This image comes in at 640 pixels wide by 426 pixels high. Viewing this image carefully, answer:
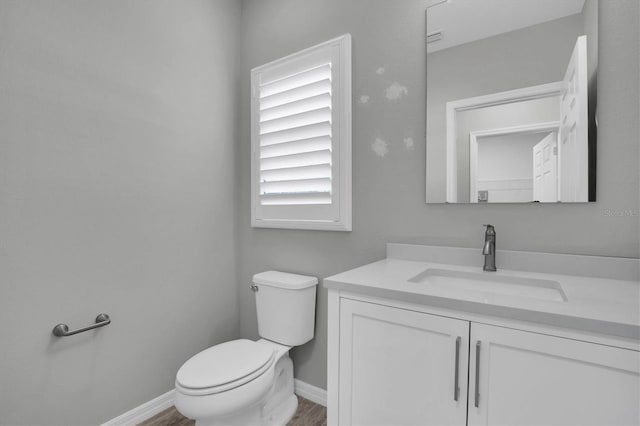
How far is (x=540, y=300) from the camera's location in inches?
34.8

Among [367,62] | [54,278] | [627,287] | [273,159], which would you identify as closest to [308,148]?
[273,159]

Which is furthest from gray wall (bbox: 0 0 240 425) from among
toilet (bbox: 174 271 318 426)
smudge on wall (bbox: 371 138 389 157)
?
smudge on wall (bbox: 371 138 389 157)

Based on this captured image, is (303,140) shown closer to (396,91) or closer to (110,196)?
(396,91)

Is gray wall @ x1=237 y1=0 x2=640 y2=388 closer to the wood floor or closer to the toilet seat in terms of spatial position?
the wood floor

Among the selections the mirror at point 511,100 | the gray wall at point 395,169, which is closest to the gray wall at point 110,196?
the gray wall at point 395,169

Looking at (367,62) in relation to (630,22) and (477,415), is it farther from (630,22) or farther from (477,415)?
(477,415)

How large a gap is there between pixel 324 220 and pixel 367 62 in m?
0.87

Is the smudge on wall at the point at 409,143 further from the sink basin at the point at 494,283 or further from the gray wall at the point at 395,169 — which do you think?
the sink basin at the point at 494,283

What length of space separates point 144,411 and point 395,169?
1835 millimetres

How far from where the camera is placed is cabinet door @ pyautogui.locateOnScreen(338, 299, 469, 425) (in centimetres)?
95

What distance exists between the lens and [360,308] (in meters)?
1.12

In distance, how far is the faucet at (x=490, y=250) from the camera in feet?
4.20

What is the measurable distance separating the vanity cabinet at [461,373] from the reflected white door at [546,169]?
674 millimetres

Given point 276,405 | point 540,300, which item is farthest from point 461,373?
point 276,405
